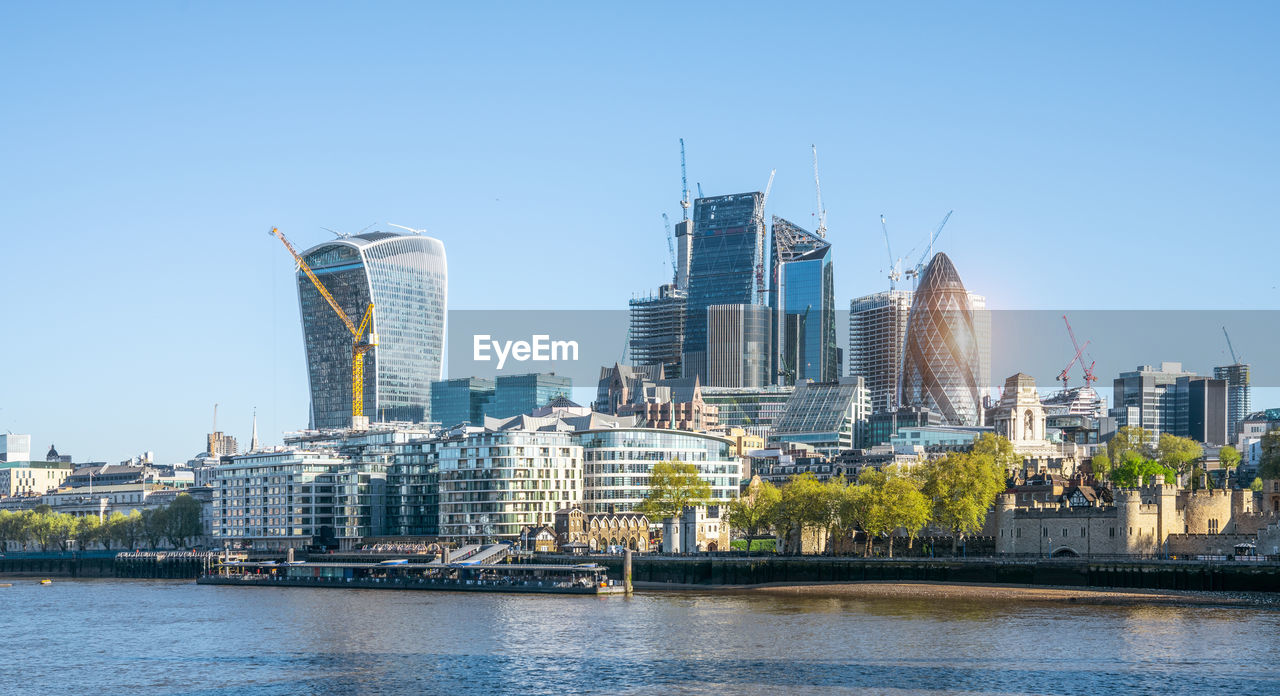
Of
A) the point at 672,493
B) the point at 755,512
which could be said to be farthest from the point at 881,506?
the point at 672,493

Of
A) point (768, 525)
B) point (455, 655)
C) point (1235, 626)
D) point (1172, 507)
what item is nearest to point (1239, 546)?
point (1172, 507)

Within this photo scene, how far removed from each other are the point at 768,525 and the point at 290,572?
56376 mm

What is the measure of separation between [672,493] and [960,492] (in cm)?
4068

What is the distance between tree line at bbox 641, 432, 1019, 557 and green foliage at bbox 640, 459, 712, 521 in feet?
23.2

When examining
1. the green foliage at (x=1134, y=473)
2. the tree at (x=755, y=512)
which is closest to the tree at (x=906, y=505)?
the tree at (x=755, y=512)

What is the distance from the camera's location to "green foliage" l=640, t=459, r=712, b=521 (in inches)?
7441

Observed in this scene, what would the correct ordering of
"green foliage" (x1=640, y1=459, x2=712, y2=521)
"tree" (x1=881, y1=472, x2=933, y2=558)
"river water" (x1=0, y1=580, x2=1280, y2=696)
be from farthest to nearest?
"green foliage" (x1=640, y1=459, x2=712, y2=521)
"tree" (x1=881, y1=472, x2=933, y2=558)
"river water" (x1=0, y1=580, x2=1280, y2=696)

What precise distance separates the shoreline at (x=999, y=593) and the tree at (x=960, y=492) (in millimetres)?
13991

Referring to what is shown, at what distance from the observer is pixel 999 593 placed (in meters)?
139

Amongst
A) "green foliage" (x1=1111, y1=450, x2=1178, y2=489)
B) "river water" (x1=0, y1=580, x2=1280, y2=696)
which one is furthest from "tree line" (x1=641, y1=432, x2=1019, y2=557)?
"river water" (x1=0, y1=580, x2=1280, y2=696)

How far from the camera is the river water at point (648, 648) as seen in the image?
287ft

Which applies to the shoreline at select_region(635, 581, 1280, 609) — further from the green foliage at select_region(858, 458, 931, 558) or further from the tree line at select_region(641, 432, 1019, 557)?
the tree line at select_region(641, 432, 1019, 557)

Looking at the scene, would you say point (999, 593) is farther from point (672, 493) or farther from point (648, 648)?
point (672, 493)

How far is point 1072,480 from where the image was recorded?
609ft
